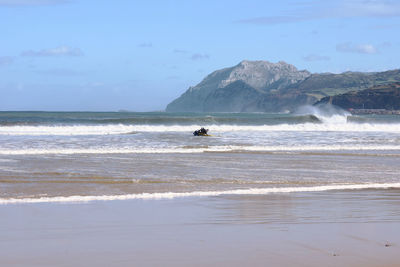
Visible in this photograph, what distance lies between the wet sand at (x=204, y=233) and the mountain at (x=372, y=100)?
168 metres

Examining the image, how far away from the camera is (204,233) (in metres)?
7.04

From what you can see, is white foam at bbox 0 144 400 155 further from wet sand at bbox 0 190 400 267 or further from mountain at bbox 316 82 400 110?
mountain at bbox 316 82 400 110

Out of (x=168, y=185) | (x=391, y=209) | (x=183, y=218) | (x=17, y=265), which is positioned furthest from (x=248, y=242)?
(x=168, y=185)

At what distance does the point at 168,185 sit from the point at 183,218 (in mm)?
3779

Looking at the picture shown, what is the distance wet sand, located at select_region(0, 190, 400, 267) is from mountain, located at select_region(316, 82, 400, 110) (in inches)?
6631

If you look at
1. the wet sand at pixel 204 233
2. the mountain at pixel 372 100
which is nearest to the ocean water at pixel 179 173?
the wet sand at pixel 204 233

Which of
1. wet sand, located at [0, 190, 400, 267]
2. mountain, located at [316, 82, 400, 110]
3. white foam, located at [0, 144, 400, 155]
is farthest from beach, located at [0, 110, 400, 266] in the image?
mountain, located at [316, 82, 400, 110]

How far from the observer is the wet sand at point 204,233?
5.83m

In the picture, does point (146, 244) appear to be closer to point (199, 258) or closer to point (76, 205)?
point (199, 258)

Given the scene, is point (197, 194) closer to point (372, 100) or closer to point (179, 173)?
point (179, 173)

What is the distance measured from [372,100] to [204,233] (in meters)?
178

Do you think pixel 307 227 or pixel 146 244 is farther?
pixel 307 227

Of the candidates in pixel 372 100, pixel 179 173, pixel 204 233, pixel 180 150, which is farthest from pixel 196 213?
pixel 372 100

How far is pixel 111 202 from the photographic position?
942cm
